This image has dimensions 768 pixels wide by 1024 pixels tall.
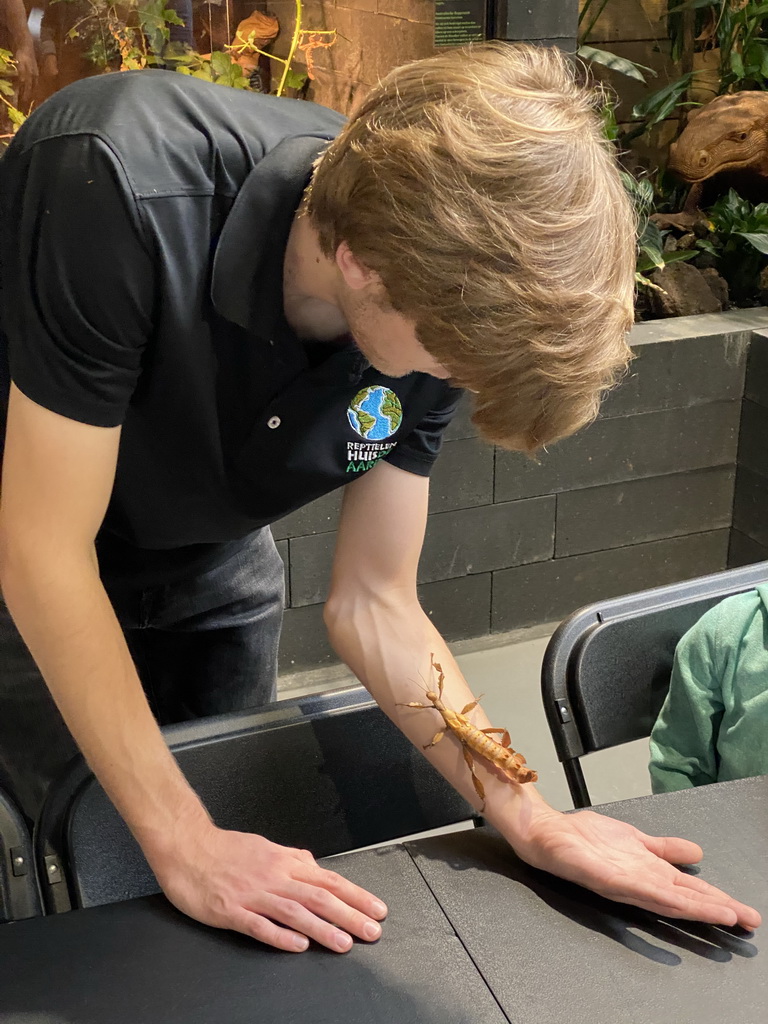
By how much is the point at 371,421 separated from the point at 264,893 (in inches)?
19.1

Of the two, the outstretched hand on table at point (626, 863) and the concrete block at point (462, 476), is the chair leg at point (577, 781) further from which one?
the concrete block at point (462, 476)

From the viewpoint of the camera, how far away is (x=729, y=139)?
3.04m

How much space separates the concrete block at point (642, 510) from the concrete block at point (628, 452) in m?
0.04

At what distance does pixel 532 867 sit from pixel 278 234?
67 cm

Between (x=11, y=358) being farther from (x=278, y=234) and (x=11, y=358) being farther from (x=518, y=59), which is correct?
(x=518, y=59)

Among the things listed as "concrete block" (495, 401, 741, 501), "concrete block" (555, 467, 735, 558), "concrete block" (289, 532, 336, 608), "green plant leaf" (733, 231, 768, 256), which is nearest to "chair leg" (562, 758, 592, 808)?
"concrete block" (289, 532, 336, 608)

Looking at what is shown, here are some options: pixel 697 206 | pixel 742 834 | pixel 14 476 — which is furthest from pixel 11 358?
pixel 697 206

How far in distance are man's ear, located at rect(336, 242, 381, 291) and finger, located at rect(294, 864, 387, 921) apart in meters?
0.53

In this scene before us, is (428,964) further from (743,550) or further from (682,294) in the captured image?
(682,294)

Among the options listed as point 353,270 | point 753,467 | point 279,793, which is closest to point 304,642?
point 753,467

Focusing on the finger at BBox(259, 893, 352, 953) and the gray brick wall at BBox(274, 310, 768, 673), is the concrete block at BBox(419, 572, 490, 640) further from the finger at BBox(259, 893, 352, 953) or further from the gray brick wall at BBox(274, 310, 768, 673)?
the finger at BBox(259, 893, 352, 953)

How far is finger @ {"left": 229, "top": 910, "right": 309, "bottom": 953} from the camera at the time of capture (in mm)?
902

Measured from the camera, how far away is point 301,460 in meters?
1.11

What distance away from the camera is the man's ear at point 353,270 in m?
0.87
